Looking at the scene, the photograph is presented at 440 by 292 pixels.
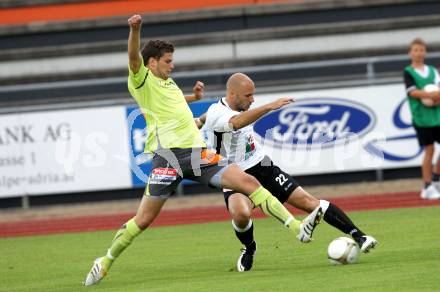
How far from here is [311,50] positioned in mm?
21562

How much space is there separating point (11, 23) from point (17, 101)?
624 centimetres

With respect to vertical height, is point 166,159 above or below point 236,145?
above

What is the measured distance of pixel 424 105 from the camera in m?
14.9

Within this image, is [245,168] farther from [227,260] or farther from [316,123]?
[316,123]

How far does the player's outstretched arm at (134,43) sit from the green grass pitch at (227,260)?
6.02 feet

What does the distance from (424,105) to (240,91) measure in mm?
6255

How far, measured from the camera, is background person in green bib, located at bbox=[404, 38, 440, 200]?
14859 millimetres

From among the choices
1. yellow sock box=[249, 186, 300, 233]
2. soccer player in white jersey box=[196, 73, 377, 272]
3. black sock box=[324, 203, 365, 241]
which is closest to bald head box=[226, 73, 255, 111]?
soccer player in white jersey box=[196, 73, 377, 272]

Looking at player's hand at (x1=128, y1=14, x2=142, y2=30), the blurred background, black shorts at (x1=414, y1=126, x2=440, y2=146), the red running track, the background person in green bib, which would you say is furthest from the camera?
the blurred background

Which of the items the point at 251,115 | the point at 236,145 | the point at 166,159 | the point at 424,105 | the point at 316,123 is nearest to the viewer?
the point at 251,115

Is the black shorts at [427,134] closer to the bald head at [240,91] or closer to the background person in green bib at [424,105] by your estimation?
the background person in green bib at [424,105]

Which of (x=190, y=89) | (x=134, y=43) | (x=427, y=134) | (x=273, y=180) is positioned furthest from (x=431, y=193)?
(x=134, y=43)

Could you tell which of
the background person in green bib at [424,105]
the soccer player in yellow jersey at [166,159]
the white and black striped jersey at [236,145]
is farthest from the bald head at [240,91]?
the background person in green bib at [424,105]

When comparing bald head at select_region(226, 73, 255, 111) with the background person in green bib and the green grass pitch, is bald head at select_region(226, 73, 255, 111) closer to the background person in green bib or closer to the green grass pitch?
the green grass pitch
